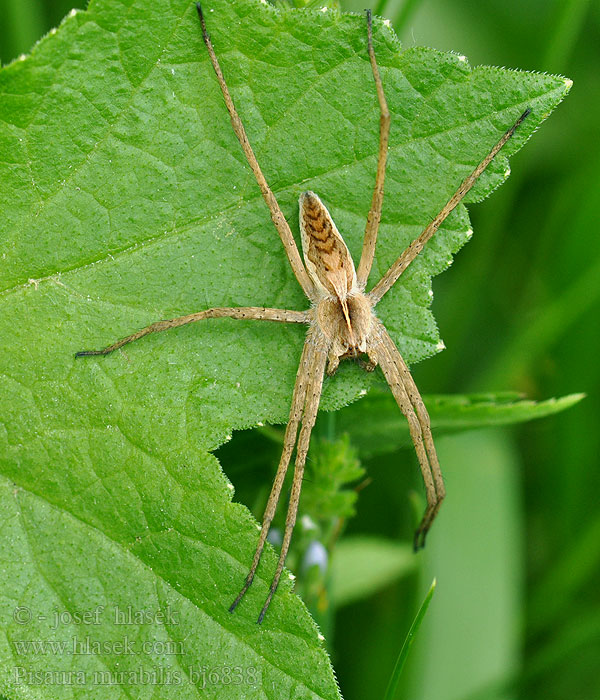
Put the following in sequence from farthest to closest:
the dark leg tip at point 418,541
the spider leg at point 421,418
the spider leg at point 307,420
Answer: the dark leg tip at point 418,541, the spider leg at point 421,418, the spider leg at point 307,420

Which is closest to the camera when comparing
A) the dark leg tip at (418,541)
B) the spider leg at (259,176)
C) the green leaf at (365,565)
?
the spider leg at (259,176)

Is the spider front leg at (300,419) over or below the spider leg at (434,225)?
below

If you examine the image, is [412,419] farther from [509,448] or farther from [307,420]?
[509,448]

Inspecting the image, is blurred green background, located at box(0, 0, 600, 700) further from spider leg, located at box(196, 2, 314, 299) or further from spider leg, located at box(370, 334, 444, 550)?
spider leg, located at box(196, 2, 314, 299)

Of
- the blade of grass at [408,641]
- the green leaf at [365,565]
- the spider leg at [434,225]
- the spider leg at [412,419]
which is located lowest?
the blade of grass at [408,641]

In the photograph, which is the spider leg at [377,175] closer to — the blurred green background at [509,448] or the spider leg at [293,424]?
the spider leg at [293,424]

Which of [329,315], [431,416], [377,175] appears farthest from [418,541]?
[377,175]

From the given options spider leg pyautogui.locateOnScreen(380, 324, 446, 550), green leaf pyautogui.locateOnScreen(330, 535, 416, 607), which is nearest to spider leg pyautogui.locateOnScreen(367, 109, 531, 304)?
spider leg pyautogui.locateOnScreen(380, 324, 446, 550)

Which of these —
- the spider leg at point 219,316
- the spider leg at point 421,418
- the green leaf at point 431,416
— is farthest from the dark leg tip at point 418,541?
the spider leg at point 219,316
